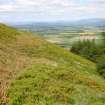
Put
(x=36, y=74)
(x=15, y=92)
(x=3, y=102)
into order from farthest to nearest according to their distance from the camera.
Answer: (x=36, y=74)
(x=15, y=92)
(x=3, y=102)

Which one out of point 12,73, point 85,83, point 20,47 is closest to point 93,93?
point 85,83

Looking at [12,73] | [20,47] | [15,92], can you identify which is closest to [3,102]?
[15,92]

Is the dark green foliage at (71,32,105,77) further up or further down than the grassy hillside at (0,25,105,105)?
further down

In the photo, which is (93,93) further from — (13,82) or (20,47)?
(20,47)

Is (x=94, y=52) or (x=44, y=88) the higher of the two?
(x=44, y=88)

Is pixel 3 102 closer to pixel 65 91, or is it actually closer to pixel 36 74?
pixel 65 91

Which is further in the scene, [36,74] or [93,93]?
[36,74]

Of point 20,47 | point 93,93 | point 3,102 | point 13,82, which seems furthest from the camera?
point 20,47

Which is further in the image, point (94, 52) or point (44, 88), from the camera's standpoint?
point (94, 52)

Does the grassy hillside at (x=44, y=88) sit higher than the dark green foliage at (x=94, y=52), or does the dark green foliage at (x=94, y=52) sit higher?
the grassy hillside at (x=44, y=88)

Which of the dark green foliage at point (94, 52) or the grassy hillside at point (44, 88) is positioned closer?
the grassy hillside at point (44, 88)

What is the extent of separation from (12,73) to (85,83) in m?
5.23

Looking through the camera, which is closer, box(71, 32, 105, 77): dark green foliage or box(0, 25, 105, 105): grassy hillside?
box(0, 25, 105, 105): grassy hillside

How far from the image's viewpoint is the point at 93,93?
17953 mm
